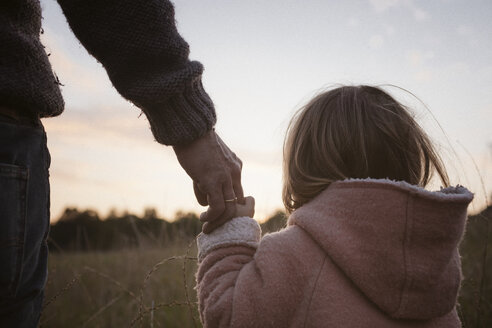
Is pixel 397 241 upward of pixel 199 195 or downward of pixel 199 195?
upward

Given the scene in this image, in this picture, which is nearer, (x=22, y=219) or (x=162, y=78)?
(x=22, y=219)

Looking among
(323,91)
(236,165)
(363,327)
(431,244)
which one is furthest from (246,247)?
(323,91)

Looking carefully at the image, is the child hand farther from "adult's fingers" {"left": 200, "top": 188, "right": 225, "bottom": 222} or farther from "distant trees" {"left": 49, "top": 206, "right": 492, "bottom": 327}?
"distant trees" {"left": 49, "top": 206, "right": 492, "bottom": 327}

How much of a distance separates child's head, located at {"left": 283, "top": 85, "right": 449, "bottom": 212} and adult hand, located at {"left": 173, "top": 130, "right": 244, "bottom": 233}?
271mm

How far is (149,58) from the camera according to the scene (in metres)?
1.31

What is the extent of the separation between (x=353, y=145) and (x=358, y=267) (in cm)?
52

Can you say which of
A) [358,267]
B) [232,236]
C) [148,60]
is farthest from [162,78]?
[358,267]

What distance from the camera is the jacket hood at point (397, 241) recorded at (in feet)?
3.40

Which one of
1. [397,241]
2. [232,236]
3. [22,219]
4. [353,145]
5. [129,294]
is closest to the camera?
[22,219]

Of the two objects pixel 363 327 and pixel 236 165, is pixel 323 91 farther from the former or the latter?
pixel 363 327

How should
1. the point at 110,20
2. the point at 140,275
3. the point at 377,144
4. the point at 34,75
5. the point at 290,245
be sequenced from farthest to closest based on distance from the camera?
1. the point at 140,275
2. the point at 377,144
3. the point at 110,20
4. the point at 290,245
5. the point at 34,75

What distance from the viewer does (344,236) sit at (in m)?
1.08

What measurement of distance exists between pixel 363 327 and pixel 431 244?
0.34 m

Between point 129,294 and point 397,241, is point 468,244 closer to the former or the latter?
point 397,241
